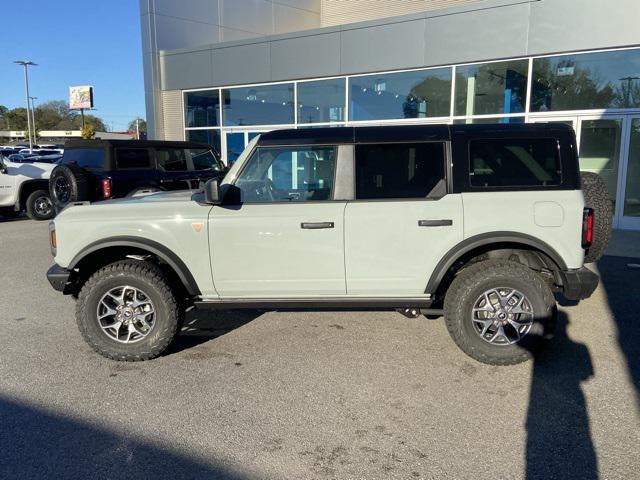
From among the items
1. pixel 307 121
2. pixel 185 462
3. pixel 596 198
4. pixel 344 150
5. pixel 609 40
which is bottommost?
pixel 185 462

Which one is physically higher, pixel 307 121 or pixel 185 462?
pixel 307 121

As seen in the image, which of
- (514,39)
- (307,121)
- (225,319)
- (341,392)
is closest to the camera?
(341,392)

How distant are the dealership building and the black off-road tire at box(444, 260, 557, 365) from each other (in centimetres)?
742

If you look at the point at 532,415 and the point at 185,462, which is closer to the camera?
the point at 185,462

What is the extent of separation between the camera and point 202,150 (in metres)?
10.5

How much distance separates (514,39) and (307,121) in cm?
551

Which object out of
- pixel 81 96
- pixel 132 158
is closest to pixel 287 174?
pixel 132 158

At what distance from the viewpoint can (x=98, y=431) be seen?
310 centimetres

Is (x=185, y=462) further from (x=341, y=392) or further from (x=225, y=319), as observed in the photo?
(x=225, y=319)

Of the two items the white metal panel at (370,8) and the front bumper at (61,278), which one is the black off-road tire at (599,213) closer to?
the front bumper at (61,278)

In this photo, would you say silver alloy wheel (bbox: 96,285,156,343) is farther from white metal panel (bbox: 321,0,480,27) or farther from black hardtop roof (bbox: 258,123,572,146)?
white metal panel (bbox: 321,0,480,27)

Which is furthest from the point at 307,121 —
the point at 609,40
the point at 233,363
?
the point at 233,363

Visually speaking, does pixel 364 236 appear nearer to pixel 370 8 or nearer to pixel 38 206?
pixel 38 206

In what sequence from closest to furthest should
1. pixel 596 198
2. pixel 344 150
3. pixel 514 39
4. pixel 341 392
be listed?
pixel 341 392 → pixel 344 150 → pixel 596 198 → pixel 514 39
